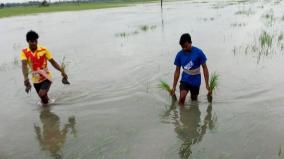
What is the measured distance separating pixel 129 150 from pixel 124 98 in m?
2.64

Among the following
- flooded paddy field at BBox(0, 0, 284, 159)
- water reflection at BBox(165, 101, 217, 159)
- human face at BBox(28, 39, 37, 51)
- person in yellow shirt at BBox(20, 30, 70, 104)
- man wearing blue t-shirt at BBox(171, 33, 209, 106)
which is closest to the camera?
flooded paddy field at BBox(0, 0, 284, 159)

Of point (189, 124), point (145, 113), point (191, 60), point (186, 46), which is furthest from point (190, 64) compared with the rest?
point (145, 113)

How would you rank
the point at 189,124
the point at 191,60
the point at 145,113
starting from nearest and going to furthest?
1. the point at 189,124
2. the point at 191,60
3. the point at 145,113

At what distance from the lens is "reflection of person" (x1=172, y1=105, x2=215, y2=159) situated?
4962 mm

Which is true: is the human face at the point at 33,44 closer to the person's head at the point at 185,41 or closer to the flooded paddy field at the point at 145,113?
the flooded paddy field at the point at 145,113

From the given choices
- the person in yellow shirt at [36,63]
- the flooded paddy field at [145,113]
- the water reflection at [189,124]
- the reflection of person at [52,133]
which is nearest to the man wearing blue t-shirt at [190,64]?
the water reflection at [189,124]

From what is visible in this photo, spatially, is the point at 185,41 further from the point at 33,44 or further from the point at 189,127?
the point at 33,44

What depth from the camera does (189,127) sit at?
570 centimetres

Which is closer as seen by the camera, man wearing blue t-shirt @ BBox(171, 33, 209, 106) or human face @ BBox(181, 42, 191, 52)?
human face @ BBox(181, 42, 191, 52)

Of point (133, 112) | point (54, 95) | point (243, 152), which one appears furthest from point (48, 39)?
point (243, 152)

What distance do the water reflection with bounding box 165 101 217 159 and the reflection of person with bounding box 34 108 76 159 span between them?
167cm

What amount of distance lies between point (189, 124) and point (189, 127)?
0.41 ft

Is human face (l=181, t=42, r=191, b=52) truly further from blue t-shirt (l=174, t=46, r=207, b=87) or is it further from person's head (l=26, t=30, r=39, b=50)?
person's head (l=26, t=30, r=39, b=50)

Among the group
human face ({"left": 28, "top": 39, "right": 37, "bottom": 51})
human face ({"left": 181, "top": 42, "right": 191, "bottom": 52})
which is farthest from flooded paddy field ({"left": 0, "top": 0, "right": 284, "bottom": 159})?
human face ({"left": 28, "top": 39, "right": 37, "bottom": 51})
